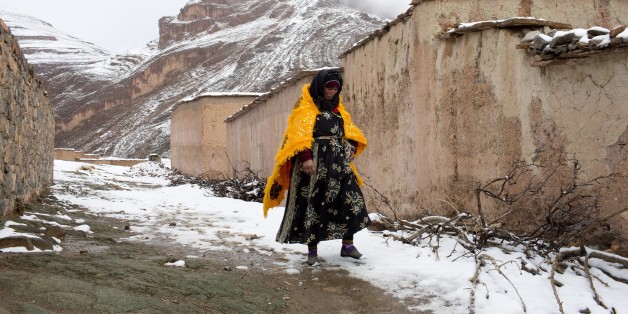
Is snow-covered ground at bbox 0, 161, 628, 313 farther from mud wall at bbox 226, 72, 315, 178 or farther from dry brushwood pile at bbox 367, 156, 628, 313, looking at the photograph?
mud wall at bbox 226, 72, 315, 178

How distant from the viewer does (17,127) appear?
485cm

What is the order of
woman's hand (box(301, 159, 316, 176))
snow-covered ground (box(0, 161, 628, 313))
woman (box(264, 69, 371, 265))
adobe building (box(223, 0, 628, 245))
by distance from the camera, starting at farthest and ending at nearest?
1. woman (box(264, 69, 371, 265))
2. woman's hand (box(301, 159, 316, 176))
3. adobe building (box(223, 0, 628, 245))
4. snow-covered ground (box(0, 161, 628, 313))

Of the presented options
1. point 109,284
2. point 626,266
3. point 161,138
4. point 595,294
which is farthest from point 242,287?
point 161,138

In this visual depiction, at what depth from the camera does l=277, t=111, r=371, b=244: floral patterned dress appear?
408cm

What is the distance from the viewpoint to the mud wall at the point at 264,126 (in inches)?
359

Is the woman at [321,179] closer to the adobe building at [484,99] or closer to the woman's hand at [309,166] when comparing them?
the woman's hand at [309,166]

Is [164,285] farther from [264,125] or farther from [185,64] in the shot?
[185,64]

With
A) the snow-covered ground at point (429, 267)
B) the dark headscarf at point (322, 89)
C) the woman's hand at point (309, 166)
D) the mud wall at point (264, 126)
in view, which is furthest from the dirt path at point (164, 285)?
the mud wall at point (264, 126)

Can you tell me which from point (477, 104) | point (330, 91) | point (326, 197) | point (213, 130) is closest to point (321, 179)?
point (326, 197)

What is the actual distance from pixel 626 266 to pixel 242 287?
2.48 m

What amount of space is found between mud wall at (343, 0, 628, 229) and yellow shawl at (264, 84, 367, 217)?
0.99 metres

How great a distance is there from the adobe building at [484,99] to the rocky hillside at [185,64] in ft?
133

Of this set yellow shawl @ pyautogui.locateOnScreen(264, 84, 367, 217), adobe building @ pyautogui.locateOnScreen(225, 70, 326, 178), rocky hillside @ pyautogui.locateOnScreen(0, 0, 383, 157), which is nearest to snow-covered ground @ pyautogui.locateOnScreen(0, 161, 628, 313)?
yellow shawl @ pyautogui.locateOnScreen(264, 84, 367, 217)

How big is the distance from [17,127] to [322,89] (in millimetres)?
2917
